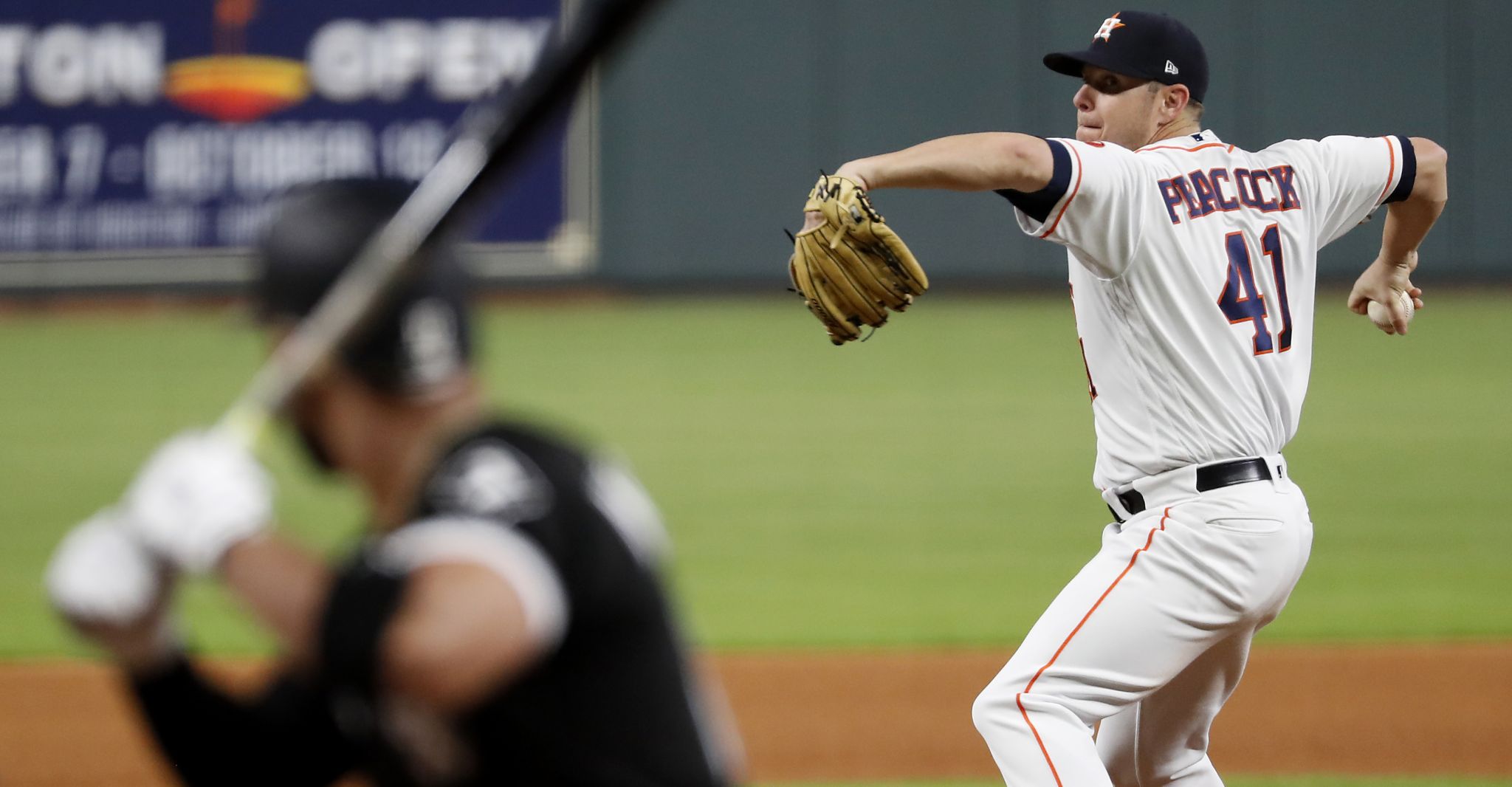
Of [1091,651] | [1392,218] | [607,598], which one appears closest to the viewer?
[607,598]

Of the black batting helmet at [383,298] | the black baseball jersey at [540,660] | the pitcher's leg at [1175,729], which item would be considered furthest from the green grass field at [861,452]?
the pitcher's leg at [1175,729]

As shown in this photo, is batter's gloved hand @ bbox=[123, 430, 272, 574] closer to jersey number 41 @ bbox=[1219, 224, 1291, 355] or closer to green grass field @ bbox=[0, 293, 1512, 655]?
green grass field @ bbox=[0, 293, 1512, 655]

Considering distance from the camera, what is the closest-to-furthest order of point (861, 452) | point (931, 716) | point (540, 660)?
point (540, 660)
point (931, 716)
point (861, 452)

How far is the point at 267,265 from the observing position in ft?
6.11

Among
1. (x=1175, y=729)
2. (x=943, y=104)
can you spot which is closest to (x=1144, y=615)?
(x=1175, y=729)

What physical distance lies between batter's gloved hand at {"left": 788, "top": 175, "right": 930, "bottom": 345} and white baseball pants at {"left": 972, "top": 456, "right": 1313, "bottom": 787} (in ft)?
2.02

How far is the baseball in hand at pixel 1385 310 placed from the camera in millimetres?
3592

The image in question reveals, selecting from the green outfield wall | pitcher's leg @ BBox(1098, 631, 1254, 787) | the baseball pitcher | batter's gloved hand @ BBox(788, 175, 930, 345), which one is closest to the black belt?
the baseball pitcher

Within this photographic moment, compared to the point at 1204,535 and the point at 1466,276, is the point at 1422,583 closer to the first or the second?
the point at 1204,535

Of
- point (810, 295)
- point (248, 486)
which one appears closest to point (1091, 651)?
point (810, 295)

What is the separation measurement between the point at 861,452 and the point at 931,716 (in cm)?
530

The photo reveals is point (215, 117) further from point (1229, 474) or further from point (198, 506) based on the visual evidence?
point (198, 506)

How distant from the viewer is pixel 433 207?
6.07ft

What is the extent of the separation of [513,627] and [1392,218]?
8.34 feet
